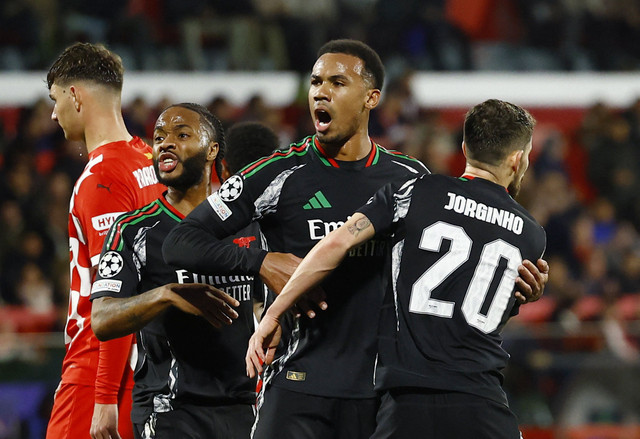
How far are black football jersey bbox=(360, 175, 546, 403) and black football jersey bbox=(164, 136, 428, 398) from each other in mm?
141

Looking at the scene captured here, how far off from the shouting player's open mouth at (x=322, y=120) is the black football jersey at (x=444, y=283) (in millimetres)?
453

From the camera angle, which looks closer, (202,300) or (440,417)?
(440,417)

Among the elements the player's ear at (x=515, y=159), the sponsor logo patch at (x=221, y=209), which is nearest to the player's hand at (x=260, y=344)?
the sponsor logo patch at (x=221, y=209)

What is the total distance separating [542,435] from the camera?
8.49m

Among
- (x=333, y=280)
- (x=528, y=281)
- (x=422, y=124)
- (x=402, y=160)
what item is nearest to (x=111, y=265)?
(x=333, y=280)

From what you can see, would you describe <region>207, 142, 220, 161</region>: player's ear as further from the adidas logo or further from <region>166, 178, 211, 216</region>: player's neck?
the adidas logo

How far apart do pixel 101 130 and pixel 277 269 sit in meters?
1.59

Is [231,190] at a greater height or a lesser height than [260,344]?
greater

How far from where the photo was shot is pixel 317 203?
407 cm

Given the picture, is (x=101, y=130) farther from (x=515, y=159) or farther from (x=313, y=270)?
(x=515, y=159)

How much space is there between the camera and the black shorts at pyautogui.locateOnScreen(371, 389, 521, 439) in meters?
3.68

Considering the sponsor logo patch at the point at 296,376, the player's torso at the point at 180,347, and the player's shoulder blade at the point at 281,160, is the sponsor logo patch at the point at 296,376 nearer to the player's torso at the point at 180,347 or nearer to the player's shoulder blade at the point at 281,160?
the player's torso at the point at 180,347

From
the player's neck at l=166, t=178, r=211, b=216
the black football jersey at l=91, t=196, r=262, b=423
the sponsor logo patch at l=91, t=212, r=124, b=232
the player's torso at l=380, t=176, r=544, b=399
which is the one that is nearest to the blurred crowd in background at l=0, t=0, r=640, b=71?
the sponsor logo patch at l=91, t=212, r=124, b=232

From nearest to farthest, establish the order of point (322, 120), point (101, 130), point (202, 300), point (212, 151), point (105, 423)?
point (202, 300), point (322, 120), point (105, 423), point (212, 151), point (101, 130)
